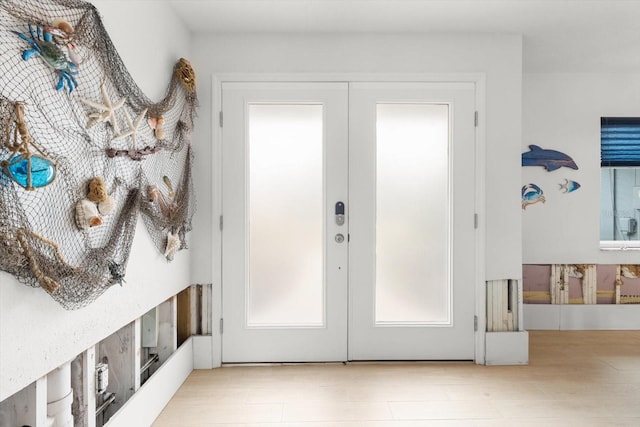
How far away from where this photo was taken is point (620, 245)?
432cm

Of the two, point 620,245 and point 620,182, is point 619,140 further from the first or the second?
point 620,245

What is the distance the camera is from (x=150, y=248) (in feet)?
8.08

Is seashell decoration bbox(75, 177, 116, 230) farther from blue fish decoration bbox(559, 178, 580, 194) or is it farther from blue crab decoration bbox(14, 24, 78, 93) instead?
blue fish decoration bbox(559, 178, 580, 194)

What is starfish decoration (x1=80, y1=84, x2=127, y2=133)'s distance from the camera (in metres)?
1.75

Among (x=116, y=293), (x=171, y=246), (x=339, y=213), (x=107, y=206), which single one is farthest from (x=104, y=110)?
(x=339, y=213)

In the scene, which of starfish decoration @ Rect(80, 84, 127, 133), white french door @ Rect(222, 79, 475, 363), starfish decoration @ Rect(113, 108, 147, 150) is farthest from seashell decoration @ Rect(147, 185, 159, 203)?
white french door @ Rect(222, 79, 475, 363)

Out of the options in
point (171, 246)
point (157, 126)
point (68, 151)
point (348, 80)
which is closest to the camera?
point (68, 151)

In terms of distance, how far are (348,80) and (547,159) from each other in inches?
86.1

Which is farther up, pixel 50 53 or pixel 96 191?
pixel 50 53

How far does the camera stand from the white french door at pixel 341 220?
3.29 meters

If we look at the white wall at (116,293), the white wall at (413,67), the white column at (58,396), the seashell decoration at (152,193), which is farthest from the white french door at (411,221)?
the white column at (58,396)

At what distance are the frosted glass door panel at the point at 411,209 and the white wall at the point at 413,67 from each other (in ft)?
0.95

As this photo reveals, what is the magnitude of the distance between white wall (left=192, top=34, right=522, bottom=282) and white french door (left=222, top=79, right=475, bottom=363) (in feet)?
0.44

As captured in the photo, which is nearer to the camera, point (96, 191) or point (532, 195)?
point (96, 191)
